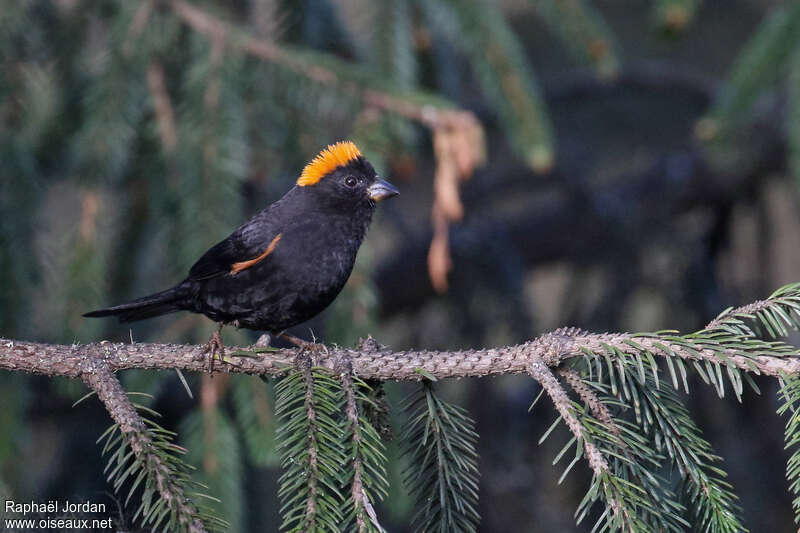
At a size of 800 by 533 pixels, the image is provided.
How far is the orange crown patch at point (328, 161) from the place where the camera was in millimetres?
3123

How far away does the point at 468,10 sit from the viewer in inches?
131

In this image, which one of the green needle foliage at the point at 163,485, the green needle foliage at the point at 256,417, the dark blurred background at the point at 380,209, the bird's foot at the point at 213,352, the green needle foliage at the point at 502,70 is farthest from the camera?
the green needle foliage at the point at 502,70

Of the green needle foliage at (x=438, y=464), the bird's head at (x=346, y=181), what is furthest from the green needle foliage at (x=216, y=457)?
the green needle foliage at (x=438, y=464)

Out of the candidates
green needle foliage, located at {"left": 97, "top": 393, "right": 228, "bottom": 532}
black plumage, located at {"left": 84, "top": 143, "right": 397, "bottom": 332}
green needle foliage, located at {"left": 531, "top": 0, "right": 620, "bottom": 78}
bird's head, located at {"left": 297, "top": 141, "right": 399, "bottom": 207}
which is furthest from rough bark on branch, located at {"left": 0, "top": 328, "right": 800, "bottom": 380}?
green needle foliage, located at {"left": 531, "top": 0, "right": 620, "bottom": 78}

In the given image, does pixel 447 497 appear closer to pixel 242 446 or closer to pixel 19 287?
pixel 19 287

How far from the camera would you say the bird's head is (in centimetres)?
312

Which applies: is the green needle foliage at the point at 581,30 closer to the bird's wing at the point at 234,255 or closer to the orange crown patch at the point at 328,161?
the orange crown patch at the point at 328,161

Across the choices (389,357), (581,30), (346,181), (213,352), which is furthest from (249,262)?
(581,30)

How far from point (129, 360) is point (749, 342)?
4.45 feet

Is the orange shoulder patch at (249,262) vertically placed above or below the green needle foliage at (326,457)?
above

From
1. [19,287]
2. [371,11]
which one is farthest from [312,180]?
[19,287]

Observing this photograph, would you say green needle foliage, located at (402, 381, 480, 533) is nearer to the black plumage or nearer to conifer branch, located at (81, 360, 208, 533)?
conifer branch, located at (81, 360, 208, 533)

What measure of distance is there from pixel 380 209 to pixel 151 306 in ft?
5.49

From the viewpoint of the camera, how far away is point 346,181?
314 centimetres
